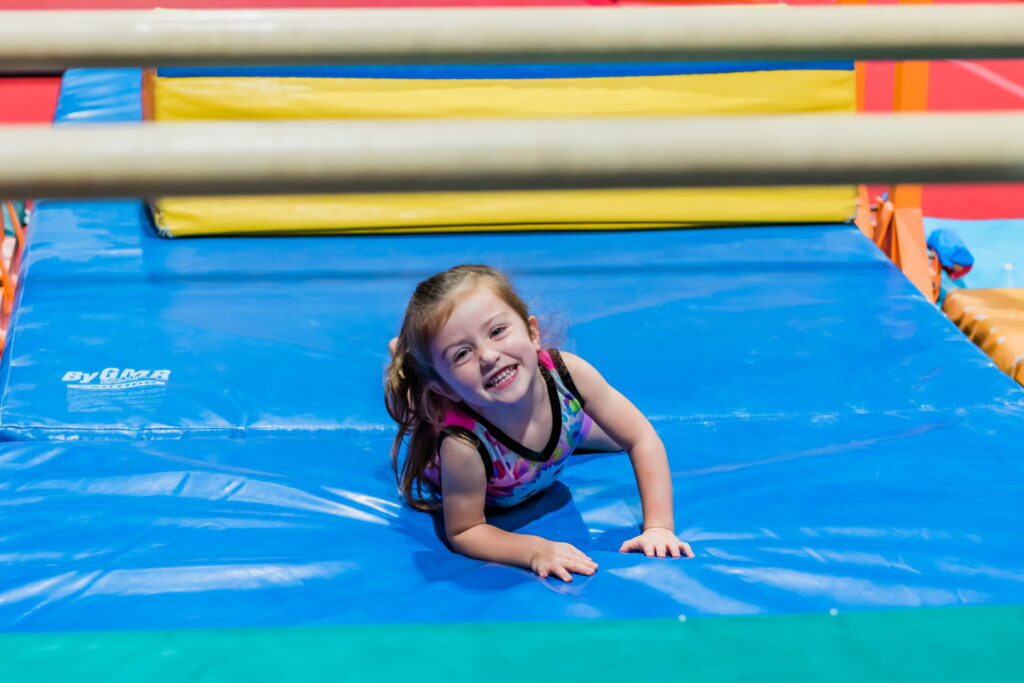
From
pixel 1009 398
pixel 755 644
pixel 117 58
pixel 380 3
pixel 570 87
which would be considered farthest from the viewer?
pixel 380 3

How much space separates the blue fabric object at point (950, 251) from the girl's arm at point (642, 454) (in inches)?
70.7

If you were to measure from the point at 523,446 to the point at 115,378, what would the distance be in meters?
0.92

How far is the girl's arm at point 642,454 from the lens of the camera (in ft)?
4.75

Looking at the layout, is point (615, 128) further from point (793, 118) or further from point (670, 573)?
point (670, 573)

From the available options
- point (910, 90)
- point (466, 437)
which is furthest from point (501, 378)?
point (910, 90)

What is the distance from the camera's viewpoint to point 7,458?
1.75 meters

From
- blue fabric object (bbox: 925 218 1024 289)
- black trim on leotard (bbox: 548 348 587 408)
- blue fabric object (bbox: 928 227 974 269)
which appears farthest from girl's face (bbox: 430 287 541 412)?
blue fabric object (bbox: 925 218 1024 289)

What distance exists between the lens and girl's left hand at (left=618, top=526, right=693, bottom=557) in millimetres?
1430

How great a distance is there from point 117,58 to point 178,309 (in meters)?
1.18

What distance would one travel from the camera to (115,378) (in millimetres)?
2025

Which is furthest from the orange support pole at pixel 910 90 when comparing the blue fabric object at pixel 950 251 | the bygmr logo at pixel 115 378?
the bygmr logo at pixel 115 378

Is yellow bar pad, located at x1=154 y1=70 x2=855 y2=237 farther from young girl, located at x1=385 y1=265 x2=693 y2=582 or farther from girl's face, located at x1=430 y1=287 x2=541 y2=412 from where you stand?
girl's face, located at x1=430 y1=287 x2=541 y2=412

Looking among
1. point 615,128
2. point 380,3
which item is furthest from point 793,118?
point 380,3

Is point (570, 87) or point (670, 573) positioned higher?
point (570, 87)
